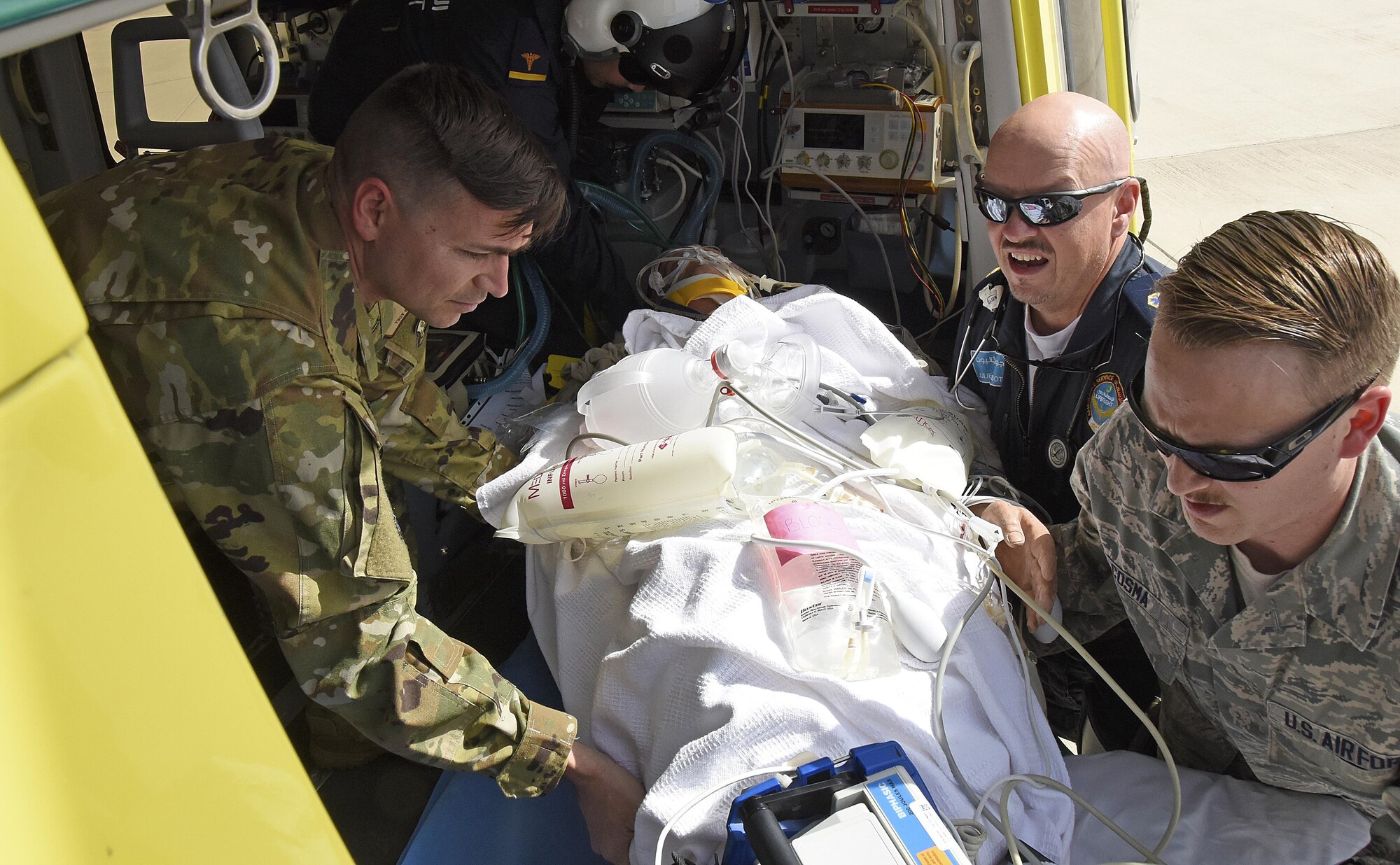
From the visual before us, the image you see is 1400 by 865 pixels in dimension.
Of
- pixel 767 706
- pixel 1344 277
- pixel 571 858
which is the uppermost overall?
pixel 1344 277

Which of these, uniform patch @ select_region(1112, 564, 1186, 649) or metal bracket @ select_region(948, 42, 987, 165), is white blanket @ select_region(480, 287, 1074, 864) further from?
metal bracket @ select_region(948, 42, 987, 165)

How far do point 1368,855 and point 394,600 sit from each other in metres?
1.44

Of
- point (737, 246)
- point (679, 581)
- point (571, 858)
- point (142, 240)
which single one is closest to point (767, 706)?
point (679, 581)

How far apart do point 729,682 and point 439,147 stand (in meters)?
0.93

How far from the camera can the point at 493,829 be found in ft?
5.53

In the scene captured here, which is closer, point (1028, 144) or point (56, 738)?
point (56, 738)

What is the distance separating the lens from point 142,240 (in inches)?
55.6

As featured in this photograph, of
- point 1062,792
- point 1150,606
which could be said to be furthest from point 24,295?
point 1150,606

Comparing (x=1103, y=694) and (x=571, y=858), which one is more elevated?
(x=571, y=858)

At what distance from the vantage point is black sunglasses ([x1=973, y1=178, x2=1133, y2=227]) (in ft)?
6.12

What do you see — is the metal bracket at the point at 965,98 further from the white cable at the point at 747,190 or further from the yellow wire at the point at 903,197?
the white cable at the point at 747,190

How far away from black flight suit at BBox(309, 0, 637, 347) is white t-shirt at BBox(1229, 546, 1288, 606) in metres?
1.77

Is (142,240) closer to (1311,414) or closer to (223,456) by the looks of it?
(223,456)

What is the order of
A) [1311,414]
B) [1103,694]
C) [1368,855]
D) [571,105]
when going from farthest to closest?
[571,105]
[1103,694]
[1368,855]
[1311,414]
